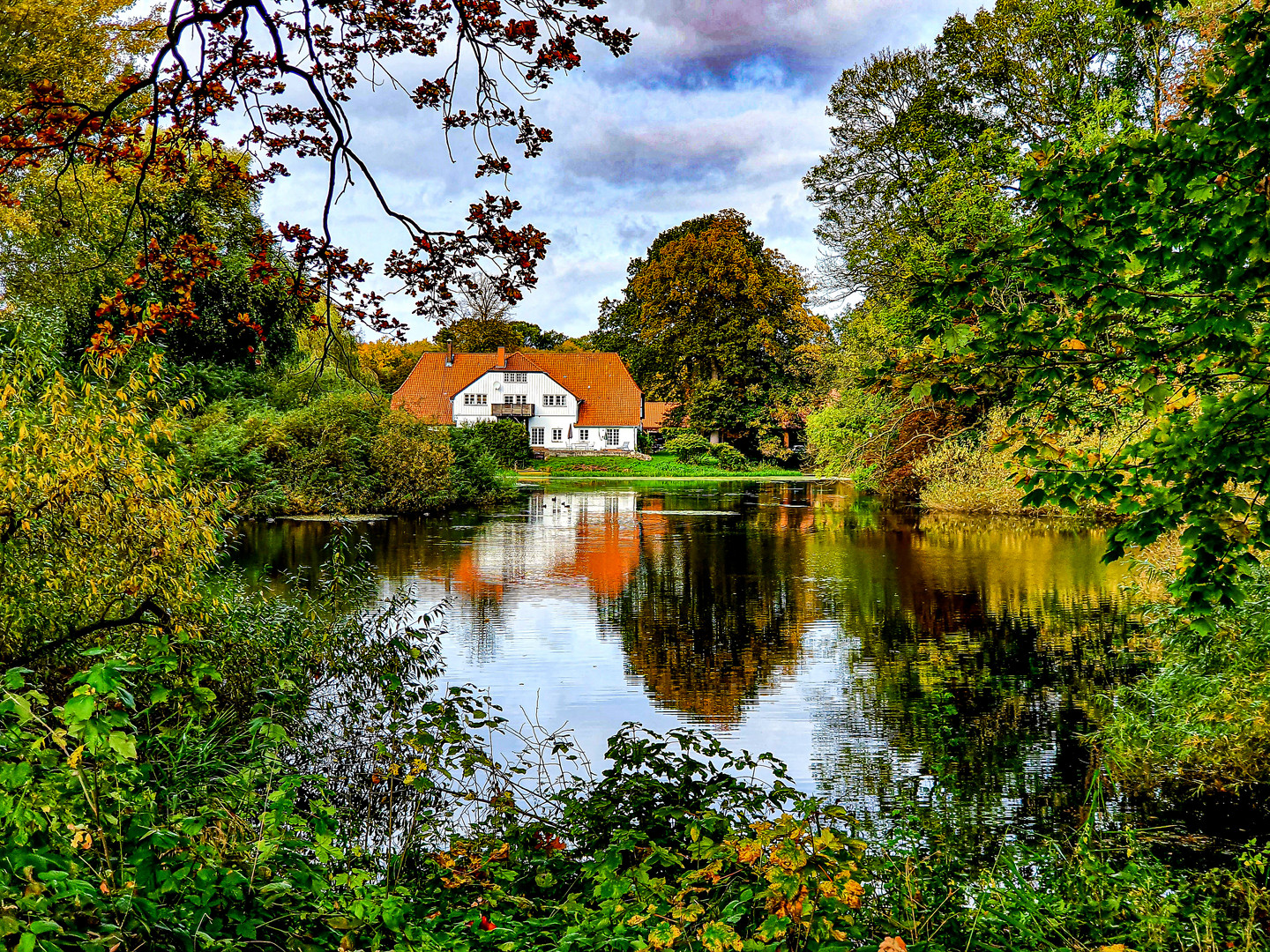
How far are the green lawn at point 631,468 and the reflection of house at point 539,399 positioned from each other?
279 inches

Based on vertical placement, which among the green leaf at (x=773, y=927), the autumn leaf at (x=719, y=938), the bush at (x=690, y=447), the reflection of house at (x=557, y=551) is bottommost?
the reflection of house at (x=557, y=551)

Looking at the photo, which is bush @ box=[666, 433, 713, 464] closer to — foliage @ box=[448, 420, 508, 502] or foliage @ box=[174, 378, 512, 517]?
foliage @ box=[448, 420, 508, 502]

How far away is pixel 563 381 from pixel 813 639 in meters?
49.7

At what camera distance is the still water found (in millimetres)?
6500

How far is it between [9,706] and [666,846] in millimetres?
2930

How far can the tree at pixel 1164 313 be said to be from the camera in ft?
10.7

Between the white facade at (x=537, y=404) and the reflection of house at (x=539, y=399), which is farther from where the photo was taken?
the white facade at (x=537, y=404)

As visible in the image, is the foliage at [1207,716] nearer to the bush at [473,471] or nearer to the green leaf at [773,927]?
the green leaf at [773,927]

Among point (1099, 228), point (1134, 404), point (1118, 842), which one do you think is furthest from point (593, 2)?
point (1118, 842)

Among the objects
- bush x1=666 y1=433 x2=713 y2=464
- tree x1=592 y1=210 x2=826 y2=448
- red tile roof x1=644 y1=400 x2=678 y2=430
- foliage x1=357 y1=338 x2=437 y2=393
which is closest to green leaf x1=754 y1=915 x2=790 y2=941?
tree x1=592 y1=210 x2=826 y2=448

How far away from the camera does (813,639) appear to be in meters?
10.4

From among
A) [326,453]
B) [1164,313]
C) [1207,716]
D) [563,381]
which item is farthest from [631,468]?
[1164,313]

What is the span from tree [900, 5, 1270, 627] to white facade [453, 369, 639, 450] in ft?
178

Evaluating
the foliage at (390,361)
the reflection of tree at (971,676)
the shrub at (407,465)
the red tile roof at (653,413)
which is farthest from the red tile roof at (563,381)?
the reflection of tree at (971,676)
